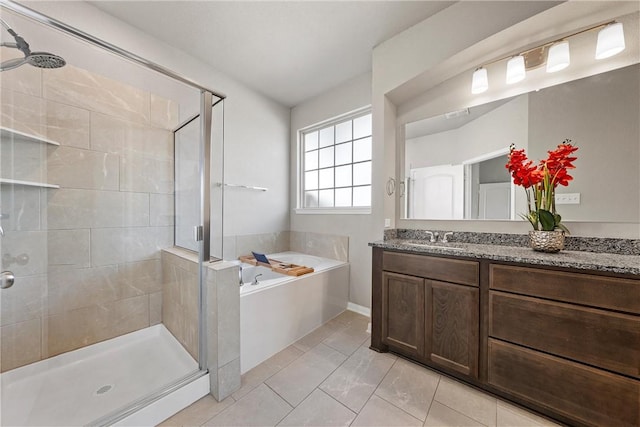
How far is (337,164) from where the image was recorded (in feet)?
10.0

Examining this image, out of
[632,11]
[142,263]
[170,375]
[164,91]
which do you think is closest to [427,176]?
[632,11]

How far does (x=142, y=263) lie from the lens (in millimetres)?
2021

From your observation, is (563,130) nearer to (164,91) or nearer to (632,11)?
(632,11)

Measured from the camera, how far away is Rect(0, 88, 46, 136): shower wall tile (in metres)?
1.37

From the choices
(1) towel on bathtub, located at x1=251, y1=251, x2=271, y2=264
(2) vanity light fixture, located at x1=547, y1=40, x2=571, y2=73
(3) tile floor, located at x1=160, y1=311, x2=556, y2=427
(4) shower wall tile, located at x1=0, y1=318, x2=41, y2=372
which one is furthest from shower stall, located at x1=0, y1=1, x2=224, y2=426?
(2) vanity light fixture, located at x1=547, y1=40, x2=571, y2=73

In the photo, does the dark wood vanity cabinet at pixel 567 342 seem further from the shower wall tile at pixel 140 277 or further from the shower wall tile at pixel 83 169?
the shower wall tile at pixel 83 169

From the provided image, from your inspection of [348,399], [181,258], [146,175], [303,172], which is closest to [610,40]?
[348,399]

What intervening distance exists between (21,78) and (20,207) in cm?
82

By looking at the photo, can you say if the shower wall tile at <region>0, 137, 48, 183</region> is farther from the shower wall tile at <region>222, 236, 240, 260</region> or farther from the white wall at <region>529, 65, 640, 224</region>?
the white wall at <region>529, 65, 640, 224</region>

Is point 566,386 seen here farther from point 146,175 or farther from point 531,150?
point 146,175

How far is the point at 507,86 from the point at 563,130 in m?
0.51

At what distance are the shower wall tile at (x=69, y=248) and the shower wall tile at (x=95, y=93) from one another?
97 centimetres

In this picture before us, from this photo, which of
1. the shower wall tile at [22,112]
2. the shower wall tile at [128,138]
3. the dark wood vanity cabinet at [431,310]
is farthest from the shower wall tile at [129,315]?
the dark wood vanity cabinet at [431,310]

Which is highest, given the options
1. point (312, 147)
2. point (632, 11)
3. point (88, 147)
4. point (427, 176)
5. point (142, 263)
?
point (632, 11)
